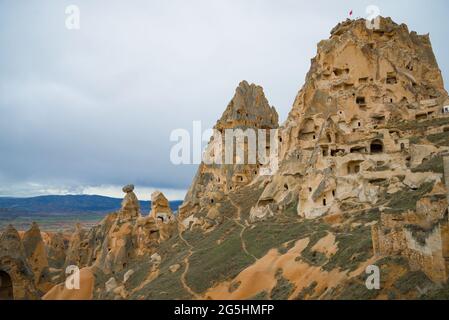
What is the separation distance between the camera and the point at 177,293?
34000mm

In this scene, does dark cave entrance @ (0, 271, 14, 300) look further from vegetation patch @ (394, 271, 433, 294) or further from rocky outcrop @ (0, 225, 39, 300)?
vegetation patch @ (394, 271, 433, 294)

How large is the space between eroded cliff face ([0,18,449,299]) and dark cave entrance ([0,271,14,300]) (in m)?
Answer: 1.13

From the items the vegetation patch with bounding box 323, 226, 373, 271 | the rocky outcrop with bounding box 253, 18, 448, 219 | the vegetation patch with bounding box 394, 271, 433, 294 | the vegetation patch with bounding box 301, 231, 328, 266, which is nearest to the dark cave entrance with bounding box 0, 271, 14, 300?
the rocky outcrop with bounding box 253, 18, 448, 219

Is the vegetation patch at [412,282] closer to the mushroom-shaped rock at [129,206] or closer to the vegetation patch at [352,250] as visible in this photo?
the vegetation patch at [352,250]

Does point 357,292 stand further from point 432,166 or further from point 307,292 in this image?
point 432,166

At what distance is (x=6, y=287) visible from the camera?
3853cm

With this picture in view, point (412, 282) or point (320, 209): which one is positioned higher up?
point (320, 209)

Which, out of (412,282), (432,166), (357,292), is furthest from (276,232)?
(412,282)

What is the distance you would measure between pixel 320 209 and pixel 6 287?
101 ft

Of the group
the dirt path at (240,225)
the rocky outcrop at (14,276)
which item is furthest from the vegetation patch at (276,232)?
the rocky outcrop at (14,276)

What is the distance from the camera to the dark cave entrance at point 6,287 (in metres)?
38.4

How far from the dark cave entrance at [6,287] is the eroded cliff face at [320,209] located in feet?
3.70

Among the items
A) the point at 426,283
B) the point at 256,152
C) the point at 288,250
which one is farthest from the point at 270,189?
the point at 426,283
